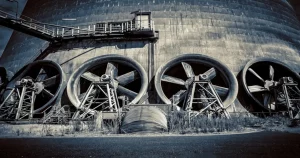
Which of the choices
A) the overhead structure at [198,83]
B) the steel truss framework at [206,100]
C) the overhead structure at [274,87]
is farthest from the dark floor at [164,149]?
the overhead structure at [274,87]

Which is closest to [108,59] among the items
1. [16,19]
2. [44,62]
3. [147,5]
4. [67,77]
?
[67,77]

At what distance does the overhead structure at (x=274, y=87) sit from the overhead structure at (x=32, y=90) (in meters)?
15.1

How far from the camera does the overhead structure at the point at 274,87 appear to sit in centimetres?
1670

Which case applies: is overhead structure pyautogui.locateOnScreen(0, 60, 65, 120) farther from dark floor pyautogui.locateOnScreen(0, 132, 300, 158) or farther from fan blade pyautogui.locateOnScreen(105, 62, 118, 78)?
dark floor pyautogui.locateOnScreen(0, 132, 300, 158)

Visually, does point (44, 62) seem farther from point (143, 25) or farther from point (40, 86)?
point (143, 25)

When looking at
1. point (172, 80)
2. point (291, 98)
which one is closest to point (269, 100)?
point (291, 98)

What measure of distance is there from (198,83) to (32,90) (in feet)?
40.7

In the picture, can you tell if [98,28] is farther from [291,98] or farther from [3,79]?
[291,98]

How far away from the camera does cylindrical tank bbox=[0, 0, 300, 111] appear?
20281 mm

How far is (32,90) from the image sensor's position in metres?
18.3

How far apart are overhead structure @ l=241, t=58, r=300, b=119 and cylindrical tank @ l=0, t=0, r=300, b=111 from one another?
1181 millimetres

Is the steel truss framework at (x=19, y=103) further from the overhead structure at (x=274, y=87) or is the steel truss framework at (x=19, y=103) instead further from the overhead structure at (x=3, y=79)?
the overhead structure at (x=274, y=87)

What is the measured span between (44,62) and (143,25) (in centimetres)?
889

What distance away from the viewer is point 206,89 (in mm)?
16484
